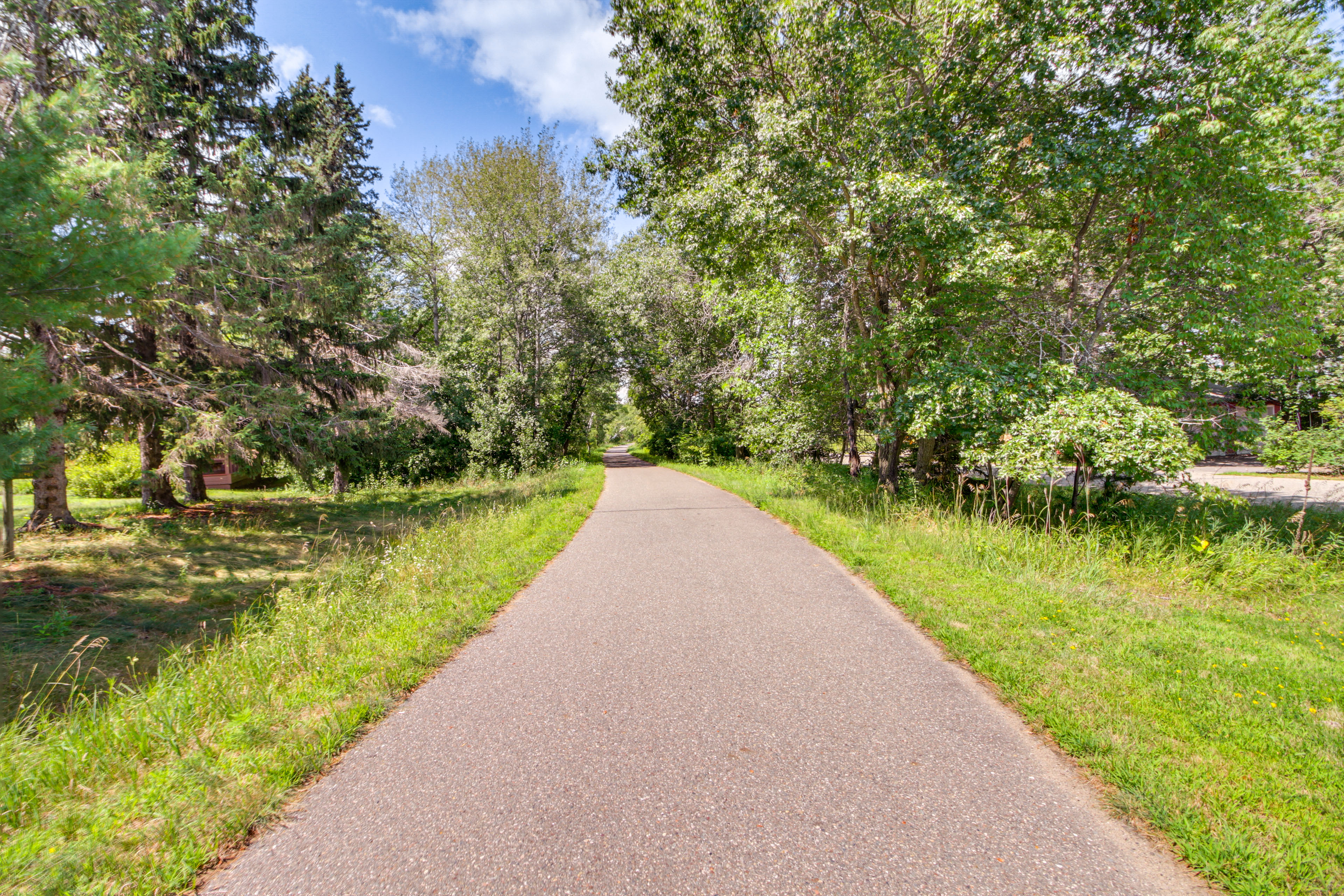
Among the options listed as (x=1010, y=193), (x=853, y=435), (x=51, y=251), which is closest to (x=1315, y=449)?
(x=853, y=435)

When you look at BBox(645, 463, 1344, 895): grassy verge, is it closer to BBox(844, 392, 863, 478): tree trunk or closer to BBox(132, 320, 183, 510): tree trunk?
BBox(844, 392, 863, 478): tree trunk

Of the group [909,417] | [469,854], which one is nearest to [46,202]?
[469,854]

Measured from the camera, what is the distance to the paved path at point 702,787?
2074mm

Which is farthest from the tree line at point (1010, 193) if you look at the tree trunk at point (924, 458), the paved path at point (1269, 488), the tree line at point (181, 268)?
the tree line at point (181, 268)

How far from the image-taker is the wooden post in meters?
7.16

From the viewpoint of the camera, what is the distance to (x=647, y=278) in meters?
22.8

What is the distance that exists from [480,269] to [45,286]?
1524 centimetres

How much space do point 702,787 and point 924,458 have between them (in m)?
10.7

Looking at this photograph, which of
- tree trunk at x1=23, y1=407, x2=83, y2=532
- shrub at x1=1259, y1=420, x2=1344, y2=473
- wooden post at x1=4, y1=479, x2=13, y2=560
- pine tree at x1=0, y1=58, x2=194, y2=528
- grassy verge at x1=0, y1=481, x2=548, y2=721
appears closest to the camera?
pine tree at x1=0, y1=58, x2=194, y2=528

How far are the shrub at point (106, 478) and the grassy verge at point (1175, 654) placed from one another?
2071 centimetres

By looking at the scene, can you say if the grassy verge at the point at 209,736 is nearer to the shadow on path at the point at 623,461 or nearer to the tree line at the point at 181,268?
the tree line at the point at 181,268

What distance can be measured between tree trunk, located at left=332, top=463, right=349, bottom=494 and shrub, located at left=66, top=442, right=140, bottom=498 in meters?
5.11

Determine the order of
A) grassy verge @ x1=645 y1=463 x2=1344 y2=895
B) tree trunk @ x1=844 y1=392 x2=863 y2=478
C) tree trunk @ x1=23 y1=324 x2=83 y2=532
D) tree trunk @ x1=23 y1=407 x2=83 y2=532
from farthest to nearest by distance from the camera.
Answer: tree trunk @ x1=844 y1=392 x2=863 y2=478 < tree trunk @ x1=23 y1=407 x2=83 y2=532 < tree trunk @ x1=23 y1=324 x2=83 y2=532 < grassy verge @ x1=645 y1=463 x2=1344 y2=895

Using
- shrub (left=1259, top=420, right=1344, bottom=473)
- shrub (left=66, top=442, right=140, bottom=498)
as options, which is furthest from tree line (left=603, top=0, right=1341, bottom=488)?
shrub (left=66, top=442, right=140, bottom=498)
